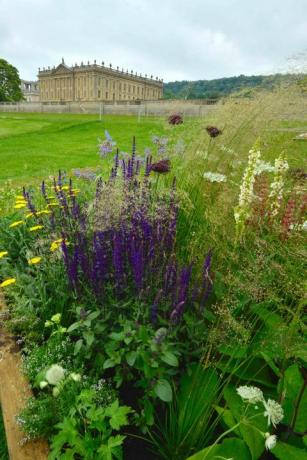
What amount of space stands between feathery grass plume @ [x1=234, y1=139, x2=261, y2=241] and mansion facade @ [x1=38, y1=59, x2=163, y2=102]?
72860 mm

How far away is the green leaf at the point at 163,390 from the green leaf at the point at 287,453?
41 centimetres

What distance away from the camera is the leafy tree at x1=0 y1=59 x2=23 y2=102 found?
5559 centimetres

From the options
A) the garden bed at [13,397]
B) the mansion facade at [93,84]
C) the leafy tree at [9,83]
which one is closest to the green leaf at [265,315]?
the garden bed at [13,397]

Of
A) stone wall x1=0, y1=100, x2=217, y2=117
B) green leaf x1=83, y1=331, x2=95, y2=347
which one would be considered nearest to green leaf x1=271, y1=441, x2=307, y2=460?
green leaf x1=83, y1=331, x2=95, y2=347

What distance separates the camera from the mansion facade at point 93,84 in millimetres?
74269

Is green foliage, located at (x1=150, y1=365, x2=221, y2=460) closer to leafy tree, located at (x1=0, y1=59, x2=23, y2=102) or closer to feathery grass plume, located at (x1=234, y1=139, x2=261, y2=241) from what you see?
feathery grass plume, located at (x1=234, y1=139, x2=261, y2=241)

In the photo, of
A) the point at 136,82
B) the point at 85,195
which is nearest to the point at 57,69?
the point at 136,82

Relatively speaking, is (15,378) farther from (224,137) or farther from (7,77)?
(7,77)

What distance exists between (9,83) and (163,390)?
213ft

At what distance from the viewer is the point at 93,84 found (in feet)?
242

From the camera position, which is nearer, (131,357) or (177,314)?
(131,357)

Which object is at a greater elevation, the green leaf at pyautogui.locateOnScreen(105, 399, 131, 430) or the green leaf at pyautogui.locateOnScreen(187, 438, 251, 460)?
the green leaf at pyautogui.locateOnScreen(105, 399, 131, 430)

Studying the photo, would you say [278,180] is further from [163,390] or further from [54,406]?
[54,406]

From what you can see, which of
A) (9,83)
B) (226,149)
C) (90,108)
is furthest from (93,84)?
(226,149)
